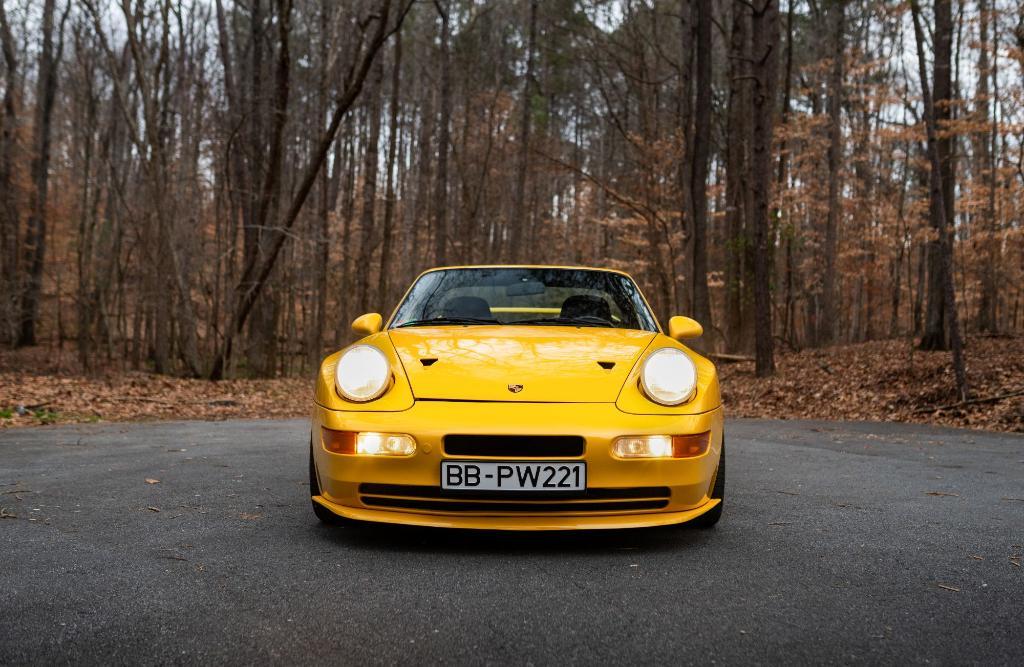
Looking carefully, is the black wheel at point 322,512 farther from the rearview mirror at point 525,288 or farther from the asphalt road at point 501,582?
the rearview mirror at point 525,288

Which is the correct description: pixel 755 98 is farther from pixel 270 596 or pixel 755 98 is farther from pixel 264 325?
pixel 270 596

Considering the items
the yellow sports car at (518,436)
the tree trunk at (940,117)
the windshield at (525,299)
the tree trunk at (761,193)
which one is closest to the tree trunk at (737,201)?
the tree trunk at (761,193)

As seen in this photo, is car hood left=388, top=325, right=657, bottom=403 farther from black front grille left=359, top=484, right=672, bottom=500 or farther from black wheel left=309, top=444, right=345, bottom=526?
black wheel left=309, top=444, right=345, bottom=526

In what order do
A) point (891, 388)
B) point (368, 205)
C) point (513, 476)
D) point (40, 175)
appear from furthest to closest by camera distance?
point (40, 175) < point (368, 205) < point (891, 388) < point (513, 476)

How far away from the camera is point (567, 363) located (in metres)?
3.23

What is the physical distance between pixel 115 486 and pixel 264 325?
13.9m

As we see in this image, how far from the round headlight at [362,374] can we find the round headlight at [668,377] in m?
1.06

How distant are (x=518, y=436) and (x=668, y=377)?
0.72 metres

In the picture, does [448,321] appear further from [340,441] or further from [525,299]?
[340,441]

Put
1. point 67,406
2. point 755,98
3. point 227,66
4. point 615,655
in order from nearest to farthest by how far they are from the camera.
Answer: point 615,655, point 67,406, point 755,98, point 227,66

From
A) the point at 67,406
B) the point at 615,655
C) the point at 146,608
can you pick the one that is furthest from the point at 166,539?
the point at 67,406

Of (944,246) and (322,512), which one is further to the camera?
(944,246)

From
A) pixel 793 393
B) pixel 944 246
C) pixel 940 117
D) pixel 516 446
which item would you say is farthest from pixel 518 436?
pixel 940 117

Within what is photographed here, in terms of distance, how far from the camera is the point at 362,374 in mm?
3129
